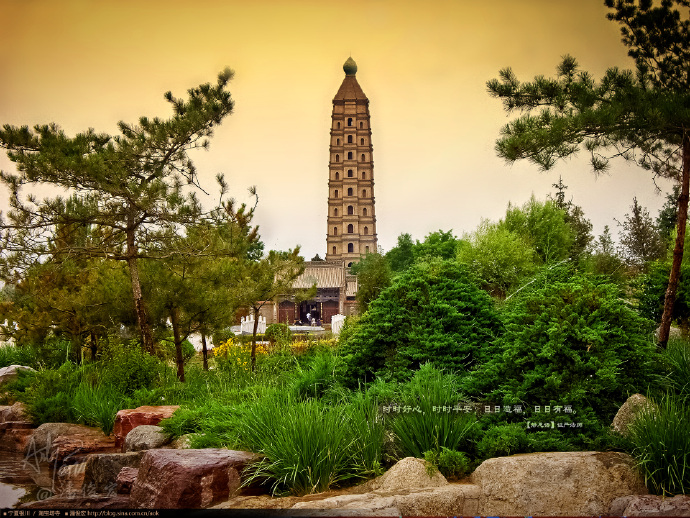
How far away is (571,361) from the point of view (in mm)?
4750

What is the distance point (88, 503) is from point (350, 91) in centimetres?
4522

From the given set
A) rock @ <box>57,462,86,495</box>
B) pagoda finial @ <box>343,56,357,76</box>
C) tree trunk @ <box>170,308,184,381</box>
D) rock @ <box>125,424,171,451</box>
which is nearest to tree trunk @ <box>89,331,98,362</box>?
tree trunk @ <box>170,308,184,381</box>

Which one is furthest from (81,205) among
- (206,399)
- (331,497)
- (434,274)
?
(331,497)

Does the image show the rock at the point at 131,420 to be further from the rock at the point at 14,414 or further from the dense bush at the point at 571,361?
the dense bush at the point at 571,361

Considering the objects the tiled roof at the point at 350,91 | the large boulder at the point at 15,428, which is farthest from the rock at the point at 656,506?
the tiled roof at the point at 350,91

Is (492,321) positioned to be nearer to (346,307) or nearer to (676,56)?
(676,56)

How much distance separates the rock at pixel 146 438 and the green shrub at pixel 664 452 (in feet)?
13.3

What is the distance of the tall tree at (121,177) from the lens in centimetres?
870

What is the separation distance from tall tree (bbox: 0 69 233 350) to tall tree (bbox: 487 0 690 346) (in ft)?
15.6

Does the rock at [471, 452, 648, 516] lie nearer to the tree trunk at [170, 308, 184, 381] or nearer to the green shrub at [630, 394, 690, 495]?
the green shrub at [630, 394, 690, 495]

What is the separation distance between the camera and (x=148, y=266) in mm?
10117

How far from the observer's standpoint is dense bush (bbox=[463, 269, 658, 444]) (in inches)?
180

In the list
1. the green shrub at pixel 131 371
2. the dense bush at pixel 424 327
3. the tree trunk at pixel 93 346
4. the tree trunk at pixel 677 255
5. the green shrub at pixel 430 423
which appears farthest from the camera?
the tree trunk at pixel 93 346

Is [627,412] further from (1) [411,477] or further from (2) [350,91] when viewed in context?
(2) [350,91]
